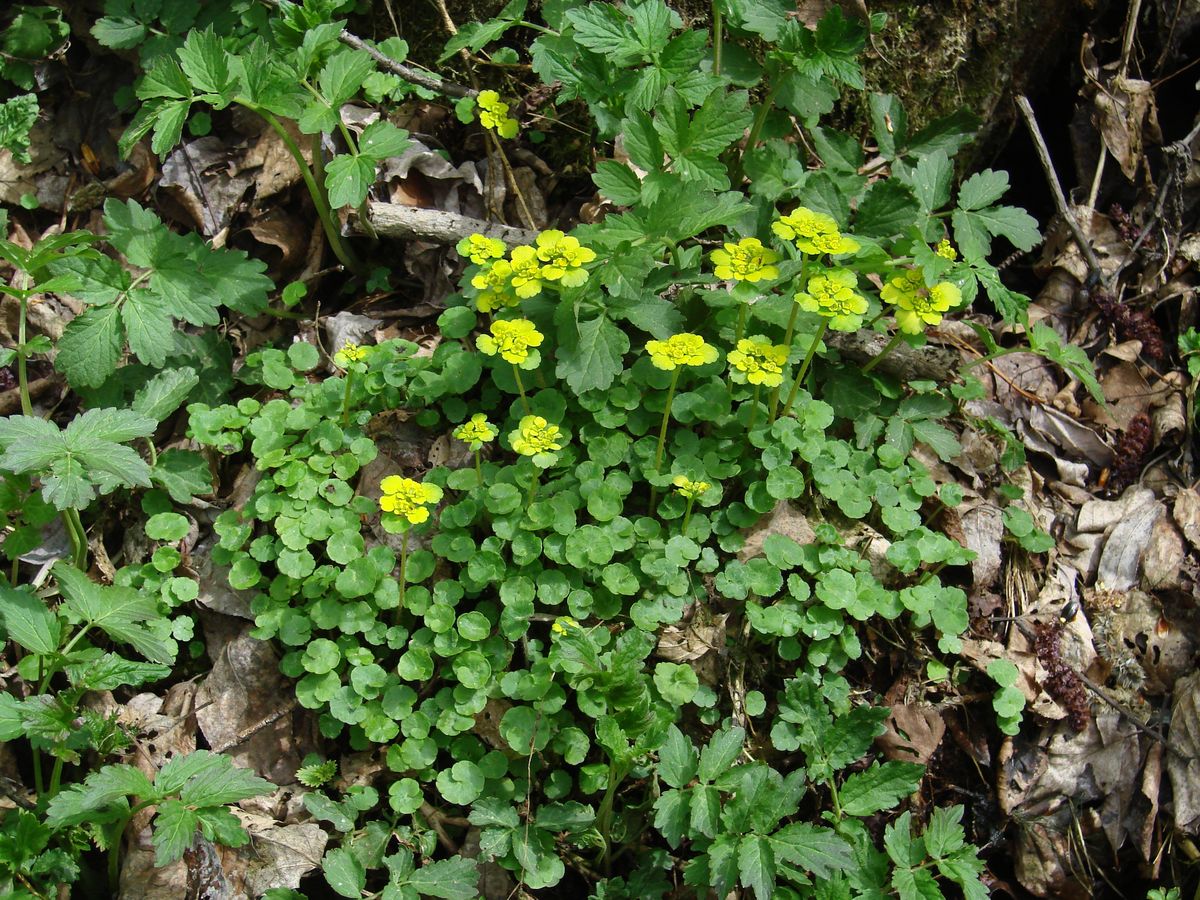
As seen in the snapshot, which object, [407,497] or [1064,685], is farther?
[1064,685]

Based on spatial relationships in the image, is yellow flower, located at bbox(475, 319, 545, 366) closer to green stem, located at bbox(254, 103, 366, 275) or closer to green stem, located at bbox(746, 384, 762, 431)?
green stem, located at bbox(746, 384, 762, 431)

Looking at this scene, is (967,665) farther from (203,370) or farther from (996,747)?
(203,370)

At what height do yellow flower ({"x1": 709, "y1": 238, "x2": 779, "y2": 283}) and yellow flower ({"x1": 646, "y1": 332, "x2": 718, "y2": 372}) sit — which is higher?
yellow flower ({"x1": 709, "y1": 238, "x2": 779, "y2": 283})

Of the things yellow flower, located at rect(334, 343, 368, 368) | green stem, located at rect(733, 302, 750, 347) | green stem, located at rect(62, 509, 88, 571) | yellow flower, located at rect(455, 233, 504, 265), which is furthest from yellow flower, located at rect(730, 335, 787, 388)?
green stem, located at rect(62, 509, 88, 571)

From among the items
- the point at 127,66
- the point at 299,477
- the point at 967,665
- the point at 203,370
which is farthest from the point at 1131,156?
the point at 127,66

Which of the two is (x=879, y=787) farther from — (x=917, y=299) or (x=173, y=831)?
(x=173, y=831)

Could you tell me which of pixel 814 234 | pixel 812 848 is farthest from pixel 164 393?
pixel 812 848
